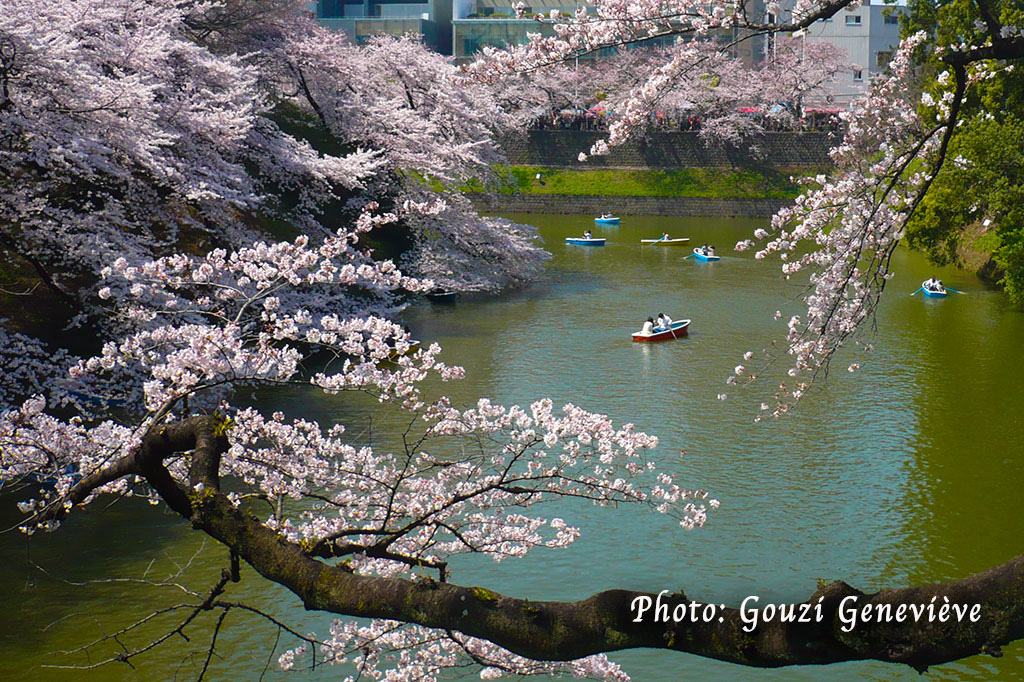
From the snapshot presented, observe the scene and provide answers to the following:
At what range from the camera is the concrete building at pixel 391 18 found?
64188mm

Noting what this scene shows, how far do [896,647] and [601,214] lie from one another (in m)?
39.1

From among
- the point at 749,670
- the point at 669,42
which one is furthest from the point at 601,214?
the point at 749,670

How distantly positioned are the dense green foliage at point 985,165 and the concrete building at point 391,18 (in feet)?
149

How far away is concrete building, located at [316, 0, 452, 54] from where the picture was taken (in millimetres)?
64188

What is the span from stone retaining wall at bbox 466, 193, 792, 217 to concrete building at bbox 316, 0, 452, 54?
2423cm

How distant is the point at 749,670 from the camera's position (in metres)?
7.71

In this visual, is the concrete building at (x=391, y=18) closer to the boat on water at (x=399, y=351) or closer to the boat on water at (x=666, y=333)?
the boat on water at (x=666, y=333)

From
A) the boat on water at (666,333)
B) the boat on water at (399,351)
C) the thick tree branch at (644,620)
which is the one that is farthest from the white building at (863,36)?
the thick tree branch at (644,620)

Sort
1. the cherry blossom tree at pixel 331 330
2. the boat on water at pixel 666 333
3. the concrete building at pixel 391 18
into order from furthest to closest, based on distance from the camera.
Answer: the concrete building at pixel 391 18 < the boat on water at pixel 666 333 < the cherry blossom tree at pixel 331 330

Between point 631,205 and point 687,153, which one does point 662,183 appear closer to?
point 631,205

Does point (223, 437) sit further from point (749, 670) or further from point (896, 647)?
point (749, 670)

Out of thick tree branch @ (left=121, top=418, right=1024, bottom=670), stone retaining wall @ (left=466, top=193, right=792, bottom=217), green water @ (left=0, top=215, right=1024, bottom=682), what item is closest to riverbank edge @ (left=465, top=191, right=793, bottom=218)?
stone retaining wall @ (left=466, top=193, right=792, bottom=217)

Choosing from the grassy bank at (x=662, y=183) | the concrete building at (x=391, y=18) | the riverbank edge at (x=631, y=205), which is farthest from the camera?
the concrete building at (x=391, y=18)

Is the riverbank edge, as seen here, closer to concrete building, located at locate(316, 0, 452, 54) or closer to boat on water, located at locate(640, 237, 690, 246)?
boat on water, located at locate(640, 237, 690, 246)
